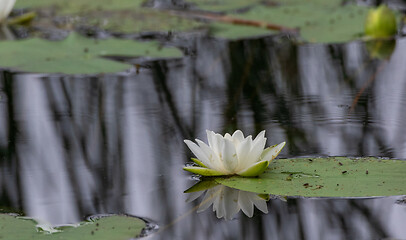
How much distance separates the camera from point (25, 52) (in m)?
3.25

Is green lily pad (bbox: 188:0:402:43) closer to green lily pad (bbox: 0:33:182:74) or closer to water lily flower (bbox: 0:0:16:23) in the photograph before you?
green lily pad (bbox: 0:33:182:74)

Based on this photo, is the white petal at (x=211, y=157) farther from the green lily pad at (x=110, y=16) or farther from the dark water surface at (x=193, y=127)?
the green lily pad at (x=110, y=16)

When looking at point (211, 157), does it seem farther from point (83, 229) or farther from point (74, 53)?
point (74, 53)

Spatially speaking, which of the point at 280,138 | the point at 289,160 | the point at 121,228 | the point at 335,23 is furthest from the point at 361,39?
the point at 121,228

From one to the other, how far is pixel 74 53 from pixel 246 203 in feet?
6.16

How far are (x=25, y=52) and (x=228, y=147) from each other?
1.86 meters

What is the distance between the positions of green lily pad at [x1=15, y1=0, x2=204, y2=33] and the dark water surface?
51 cm

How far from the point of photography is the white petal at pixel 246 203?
1576 mm

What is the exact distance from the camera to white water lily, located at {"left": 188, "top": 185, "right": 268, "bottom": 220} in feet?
5.19

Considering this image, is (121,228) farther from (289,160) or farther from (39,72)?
(39,72)

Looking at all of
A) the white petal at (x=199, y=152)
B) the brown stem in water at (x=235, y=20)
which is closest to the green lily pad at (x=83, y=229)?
the white petal at (x=199, y=152)

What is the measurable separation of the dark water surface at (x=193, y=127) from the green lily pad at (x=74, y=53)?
0.23 feet

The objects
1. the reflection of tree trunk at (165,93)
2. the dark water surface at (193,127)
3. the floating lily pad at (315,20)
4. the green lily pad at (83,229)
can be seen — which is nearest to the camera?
the green lily pad at (83,229)

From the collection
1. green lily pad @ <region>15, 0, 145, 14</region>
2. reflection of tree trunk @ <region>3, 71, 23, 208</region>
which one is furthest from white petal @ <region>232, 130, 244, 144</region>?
green lily pad @ <region>15, 0, 145, 14</region>
